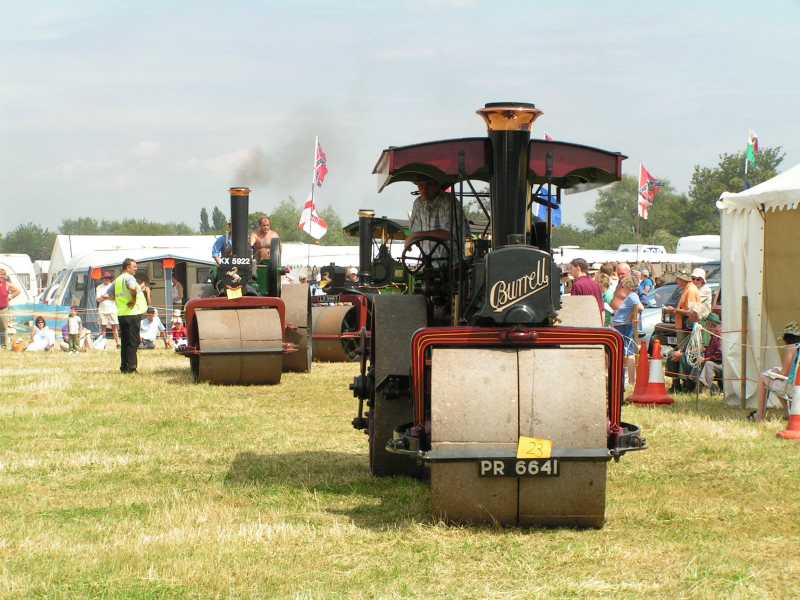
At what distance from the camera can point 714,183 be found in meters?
92.1

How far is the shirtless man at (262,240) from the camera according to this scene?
16125 mm

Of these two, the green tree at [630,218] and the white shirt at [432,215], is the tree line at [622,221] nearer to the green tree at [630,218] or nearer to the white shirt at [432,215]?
the green tree at [630,218]

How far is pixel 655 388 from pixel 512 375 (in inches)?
270

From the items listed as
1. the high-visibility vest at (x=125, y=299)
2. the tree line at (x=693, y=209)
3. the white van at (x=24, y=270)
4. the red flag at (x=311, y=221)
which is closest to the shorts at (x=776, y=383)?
the high-visibility vest at (x=125, y=299)

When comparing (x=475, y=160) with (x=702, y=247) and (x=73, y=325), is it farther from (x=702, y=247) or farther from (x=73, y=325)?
(x=702, y=247)

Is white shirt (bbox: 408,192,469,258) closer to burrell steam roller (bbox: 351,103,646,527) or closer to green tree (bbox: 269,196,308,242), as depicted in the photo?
burrell steam roller (bbox: 351,103,646,527)

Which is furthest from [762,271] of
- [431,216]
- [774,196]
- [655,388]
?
[431,216]

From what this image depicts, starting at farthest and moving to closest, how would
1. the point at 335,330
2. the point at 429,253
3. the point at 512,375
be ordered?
the point at 335,330 < the point at 429,253 < the point at 512,375

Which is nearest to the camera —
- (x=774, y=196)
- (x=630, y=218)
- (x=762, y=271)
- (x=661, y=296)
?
(x=774, y=196)

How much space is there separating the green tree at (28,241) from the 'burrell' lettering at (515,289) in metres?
146

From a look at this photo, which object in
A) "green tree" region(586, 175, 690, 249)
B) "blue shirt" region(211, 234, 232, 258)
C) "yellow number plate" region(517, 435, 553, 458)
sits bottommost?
"yellow number plate" region(517, 435, 553, 458)

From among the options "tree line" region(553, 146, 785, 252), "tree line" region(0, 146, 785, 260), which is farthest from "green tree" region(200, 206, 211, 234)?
"tree line" region(553, 146, 785, 252)

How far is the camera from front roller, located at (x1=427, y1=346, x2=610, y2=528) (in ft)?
19.3

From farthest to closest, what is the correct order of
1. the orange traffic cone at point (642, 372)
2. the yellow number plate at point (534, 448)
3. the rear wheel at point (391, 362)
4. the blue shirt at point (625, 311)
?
the blue shirt at point (625, 311) < the orange traffic cone at point (642, 372) < the rear wheel at point (391, 362) < the yellow number plate at point (534, 448)
